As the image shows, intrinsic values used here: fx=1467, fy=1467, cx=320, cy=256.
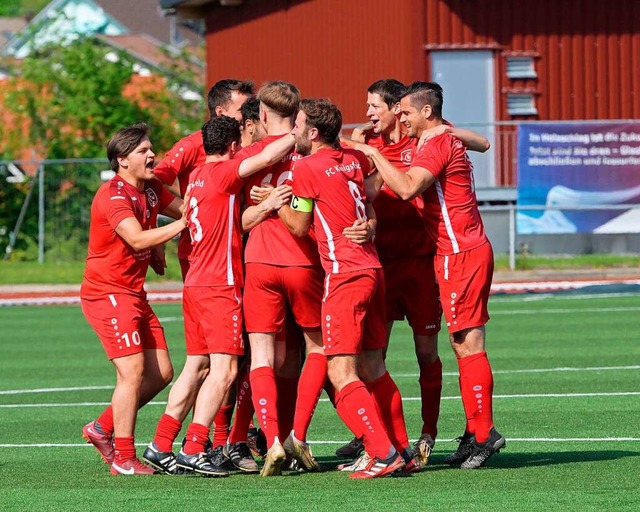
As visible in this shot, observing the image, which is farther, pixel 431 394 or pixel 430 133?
pixel 431 394

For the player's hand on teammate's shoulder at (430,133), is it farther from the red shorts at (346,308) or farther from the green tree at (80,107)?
the green tree at (80,107)

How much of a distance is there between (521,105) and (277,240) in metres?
23.8

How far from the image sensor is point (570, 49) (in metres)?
31.9

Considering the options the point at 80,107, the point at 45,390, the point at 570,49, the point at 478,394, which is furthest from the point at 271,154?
the point at 80,107

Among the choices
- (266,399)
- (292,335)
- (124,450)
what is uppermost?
(292,335)

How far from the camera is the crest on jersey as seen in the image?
9336 millimetres

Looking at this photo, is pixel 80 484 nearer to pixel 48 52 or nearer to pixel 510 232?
pixel 510 232

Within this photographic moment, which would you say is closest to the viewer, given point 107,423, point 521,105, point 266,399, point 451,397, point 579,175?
point 266,399

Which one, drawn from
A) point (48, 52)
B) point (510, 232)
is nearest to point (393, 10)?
point (510, 232)

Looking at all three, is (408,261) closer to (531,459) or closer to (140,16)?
(531,459)

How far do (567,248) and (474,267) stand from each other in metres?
19.5

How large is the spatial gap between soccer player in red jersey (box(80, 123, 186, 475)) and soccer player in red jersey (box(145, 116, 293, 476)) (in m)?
0.20

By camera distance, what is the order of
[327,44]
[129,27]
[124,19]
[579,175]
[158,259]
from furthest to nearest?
[124,19]
[129,27]
[327,44]
[579,175]
[158,259]

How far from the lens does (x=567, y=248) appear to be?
28.0m
